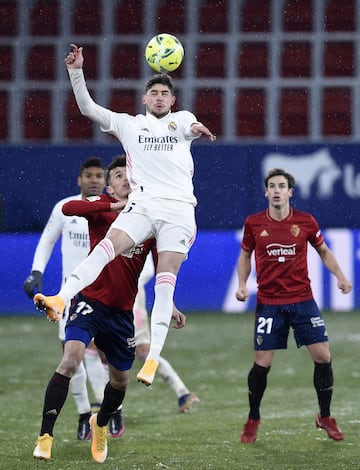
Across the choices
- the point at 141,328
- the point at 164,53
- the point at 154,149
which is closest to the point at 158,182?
the point at 154,149

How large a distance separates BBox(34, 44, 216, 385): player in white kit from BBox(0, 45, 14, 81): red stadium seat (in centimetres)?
1252

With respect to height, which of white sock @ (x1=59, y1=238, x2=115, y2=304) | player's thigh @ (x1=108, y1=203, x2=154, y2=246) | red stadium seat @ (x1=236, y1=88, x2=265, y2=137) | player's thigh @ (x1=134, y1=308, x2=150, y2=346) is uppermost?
red stadium seat @ (x1=236, y1=88, x2=265, y2=137)

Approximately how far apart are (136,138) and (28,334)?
8166 millimetres

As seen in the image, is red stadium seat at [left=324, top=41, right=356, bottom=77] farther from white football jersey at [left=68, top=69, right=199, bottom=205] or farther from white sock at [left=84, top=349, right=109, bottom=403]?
white football jersey at [left=68, top=69, right=199, bottom=205]

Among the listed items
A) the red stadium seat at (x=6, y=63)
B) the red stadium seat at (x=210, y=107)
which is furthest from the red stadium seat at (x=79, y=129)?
the red stadium seat at (x=210, y=107)

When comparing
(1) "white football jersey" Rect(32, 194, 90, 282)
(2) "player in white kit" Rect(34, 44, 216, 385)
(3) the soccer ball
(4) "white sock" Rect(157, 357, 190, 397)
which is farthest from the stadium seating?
(2) "player in white kit" Rect(34, 44, 216, 385)

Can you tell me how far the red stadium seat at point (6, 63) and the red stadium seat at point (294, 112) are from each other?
4.52 meters

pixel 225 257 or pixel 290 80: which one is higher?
pixel 290 80

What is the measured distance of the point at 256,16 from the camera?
21078 mm

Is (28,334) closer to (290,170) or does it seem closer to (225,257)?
(225,257)

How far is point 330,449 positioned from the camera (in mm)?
8922

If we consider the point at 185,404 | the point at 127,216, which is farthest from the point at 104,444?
the point at 185,404

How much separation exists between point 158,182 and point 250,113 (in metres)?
12.6

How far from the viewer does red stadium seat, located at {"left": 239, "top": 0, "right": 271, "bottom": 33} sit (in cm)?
2097
